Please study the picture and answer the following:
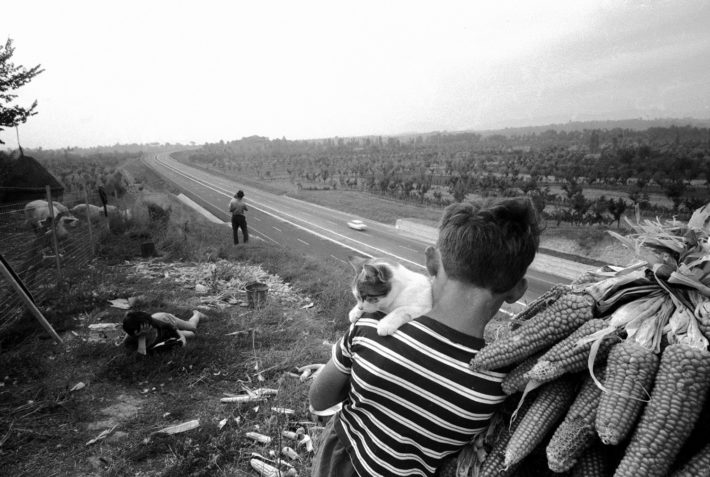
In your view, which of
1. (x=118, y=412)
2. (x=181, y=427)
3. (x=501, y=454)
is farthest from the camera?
(x=118, y=412)

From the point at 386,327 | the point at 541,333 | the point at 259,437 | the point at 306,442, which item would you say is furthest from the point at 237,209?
the point at 541,333

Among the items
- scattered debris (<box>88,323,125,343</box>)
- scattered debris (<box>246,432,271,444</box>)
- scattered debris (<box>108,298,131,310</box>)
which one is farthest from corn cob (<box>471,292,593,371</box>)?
scattered debris (<box>108,298,131,310</box>)

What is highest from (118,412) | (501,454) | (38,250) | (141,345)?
(501,454)

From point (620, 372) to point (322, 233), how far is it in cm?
3129

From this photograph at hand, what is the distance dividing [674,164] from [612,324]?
6984cm

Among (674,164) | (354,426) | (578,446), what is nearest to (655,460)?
(578,446)

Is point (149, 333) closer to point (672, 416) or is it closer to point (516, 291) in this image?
point (516, 291)

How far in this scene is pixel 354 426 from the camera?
1959mm

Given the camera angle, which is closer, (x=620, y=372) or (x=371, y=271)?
(x=620, y=372)

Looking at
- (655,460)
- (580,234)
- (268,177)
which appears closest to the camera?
(655,460)

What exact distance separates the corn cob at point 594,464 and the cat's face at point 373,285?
1478mm

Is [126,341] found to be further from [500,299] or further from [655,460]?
[655,460]

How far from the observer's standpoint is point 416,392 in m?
1.62

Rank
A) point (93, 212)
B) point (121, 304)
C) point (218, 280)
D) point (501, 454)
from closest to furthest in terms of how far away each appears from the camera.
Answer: point (501, 454) < point (121, 304) < point (218, 280) < point (93, 212)
